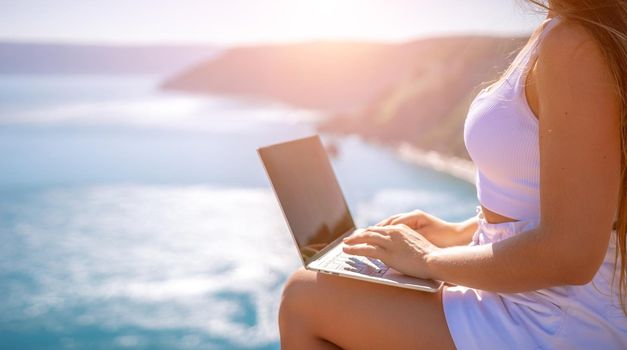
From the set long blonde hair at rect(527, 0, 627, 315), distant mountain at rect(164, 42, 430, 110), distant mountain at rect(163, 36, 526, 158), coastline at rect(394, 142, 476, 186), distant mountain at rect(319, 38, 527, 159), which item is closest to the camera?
long blonde hair at rect(527, 0, 627, 315)

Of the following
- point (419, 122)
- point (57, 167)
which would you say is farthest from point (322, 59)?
point (57, 167)

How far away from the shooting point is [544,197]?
2.28ft

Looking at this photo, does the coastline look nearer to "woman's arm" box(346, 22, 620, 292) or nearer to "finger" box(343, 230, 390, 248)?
"finger" box(343, 230, 390, 248)

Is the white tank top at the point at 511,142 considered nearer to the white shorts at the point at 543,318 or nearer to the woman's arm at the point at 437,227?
the white shorts at the point at 543,318

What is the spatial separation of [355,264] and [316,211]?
0.24m

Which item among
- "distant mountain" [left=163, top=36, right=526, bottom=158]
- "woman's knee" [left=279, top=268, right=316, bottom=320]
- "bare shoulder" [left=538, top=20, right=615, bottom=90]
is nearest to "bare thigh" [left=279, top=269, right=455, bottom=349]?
"woman's knee" [left=279, top=268, right=316, bottom=320]

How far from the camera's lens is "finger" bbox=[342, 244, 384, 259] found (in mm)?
863

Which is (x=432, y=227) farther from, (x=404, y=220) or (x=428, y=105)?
(x=428, y=105)

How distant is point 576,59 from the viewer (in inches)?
26.2

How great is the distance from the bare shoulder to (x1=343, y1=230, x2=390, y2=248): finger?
361mm

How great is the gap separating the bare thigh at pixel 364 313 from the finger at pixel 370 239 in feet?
0.23

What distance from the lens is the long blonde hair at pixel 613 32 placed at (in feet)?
2.15

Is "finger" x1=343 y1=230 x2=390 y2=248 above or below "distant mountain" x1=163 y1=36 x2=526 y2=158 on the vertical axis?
below

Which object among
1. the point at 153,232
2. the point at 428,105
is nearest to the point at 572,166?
the point at 153,232
